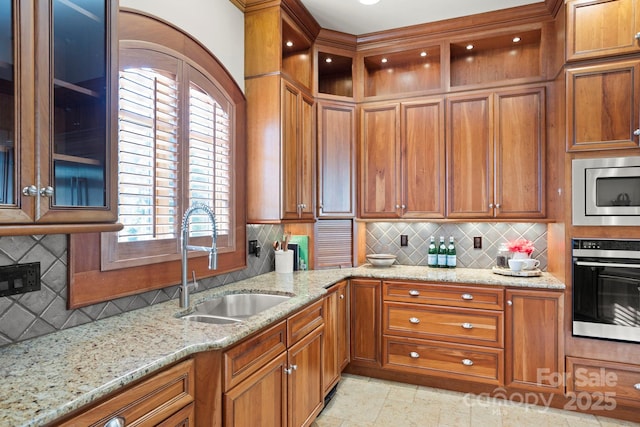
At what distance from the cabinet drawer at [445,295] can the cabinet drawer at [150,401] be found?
6.68 feet

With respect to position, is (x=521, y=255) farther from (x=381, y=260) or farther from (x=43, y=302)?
(x=43, y=302)

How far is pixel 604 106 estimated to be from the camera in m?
2.59

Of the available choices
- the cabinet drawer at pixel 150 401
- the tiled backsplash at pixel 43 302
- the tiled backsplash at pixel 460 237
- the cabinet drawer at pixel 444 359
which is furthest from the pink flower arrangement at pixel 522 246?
the tiled backsplash at pixel 43 302

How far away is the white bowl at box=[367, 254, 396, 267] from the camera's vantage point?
138 inches

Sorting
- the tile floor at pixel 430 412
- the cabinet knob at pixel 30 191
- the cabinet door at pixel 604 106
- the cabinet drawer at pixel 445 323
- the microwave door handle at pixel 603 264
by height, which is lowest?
the tile floor at pixel 430 412

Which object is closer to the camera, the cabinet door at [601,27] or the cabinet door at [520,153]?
the cabinet door at [601,27]

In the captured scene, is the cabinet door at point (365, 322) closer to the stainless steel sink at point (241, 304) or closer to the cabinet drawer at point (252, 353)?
the stainless steel sink at point (241, 304)

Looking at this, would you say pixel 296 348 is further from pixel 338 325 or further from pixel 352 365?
pixel 352 365

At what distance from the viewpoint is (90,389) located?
3.46 ft

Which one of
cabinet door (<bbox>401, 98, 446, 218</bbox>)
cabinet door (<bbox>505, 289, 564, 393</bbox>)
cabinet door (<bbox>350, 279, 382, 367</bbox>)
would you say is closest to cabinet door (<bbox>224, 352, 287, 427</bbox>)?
cabinet door (<bbox>350, 279, 382, 367</bbox>)

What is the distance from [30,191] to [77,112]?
1.08 ft

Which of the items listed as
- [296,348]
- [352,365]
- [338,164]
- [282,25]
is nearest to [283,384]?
[296,348]

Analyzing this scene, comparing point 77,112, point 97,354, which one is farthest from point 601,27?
point 97,354

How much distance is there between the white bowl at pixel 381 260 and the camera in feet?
11.5
